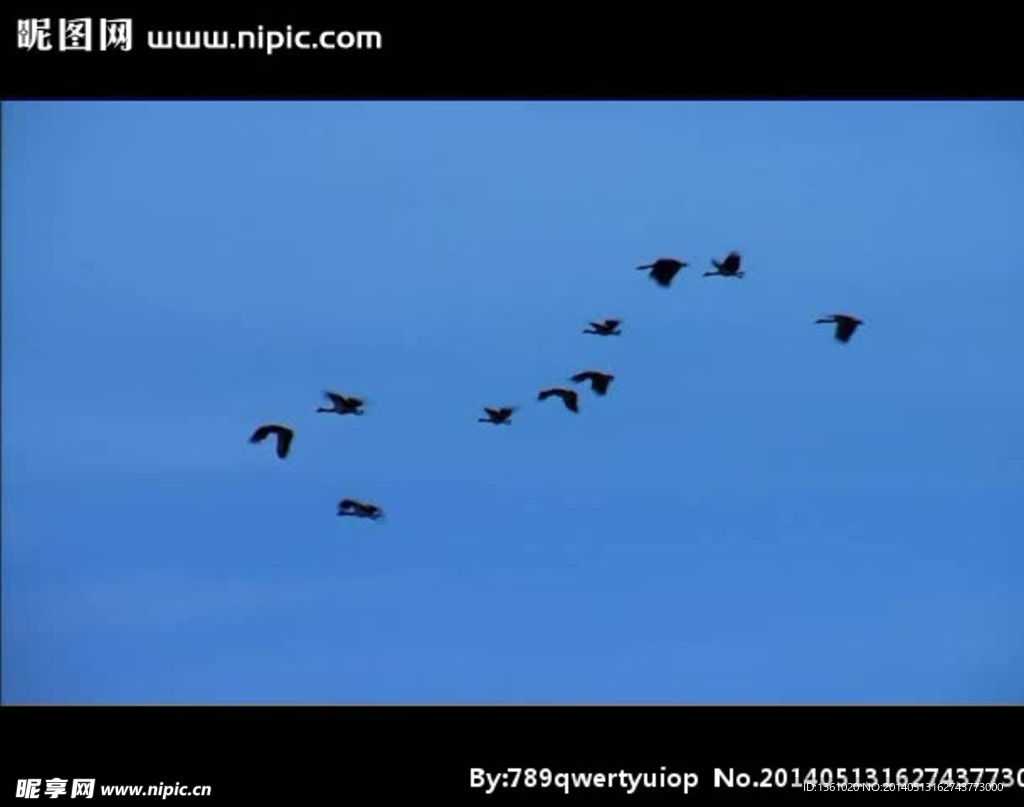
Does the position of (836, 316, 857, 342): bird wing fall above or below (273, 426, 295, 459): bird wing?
above

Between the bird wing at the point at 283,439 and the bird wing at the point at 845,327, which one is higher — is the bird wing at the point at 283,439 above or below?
below

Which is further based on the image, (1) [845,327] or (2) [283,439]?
(1) [845,327]

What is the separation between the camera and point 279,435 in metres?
61.5

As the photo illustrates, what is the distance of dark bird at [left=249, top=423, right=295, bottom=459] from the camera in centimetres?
6106

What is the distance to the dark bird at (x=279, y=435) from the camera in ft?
200

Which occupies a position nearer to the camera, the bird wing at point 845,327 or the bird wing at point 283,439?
the bird wing at point 283,439

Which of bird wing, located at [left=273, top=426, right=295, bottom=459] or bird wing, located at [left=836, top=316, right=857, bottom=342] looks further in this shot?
bird wing, located at [left=836, top=316, right=857, bottom=342]

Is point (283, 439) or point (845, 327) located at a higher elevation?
A: point (845, 327)
